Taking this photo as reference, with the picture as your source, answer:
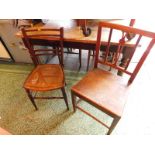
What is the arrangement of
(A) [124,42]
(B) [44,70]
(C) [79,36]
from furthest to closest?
(B) [44,70] → (C) [79,36] → (A) [124,42]

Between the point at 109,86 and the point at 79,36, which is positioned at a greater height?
the point at 79,36

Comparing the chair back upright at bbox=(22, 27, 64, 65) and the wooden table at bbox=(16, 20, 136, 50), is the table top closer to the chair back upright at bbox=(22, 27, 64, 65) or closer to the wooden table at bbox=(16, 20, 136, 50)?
the wooden table at bbox=(16, 20, 136, 50)

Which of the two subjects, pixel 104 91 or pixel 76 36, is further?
pixel 76 36

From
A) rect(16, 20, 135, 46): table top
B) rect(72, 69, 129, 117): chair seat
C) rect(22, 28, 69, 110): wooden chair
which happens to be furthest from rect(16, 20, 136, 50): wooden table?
rect(72, 69, 129, 117): chair seat

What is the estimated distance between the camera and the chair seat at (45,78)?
1316 millimetres

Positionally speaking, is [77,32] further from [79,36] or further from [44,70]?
[44,70]

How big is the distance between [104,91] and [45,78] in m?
0.62

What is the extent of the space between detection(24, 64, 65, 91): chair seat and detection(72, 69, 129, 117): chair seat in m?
0.23

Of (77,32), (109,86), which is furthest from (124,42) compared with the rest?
(77,32)

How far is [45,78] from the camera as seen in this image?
1396mm

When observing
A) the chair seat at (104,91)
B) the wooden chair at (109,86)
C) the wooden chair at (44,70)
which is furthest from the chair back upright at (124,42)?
the wooden chair at (44,70)

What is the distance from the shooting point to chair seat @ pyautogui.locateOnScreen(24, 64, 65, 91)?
1.32 meters

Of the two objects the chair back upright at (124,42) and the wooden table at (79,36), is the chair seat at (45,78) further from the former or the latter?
the chair back upright at (124,42)
